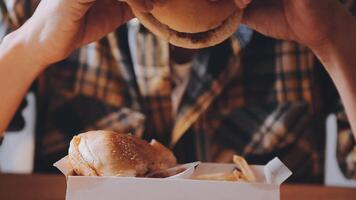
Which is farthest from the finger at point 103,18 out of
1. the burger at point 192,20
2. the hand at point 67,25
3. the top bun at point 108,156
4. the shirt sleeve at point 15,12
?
the shirt sleeve at point 15,12

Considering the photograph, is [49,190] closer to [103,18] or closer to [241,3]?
[103,18]

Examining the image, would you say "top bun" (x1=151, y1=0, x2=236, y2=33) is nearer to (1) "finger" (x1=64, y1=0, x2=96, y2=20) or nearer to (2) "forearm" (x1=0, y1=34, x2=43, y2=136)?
(1) "finger" (x1=64, y1=0, x2=96, y2=20)

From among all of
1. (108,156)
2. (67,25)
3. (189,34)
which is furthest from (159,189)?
(67,25)

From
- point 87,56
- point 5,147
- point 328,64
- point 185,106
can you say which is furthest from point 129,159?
point 5,147

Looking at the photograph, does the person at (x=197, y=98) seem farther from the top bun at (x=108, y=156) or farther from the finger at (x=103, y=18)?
the top bun at (x=108, y=156)

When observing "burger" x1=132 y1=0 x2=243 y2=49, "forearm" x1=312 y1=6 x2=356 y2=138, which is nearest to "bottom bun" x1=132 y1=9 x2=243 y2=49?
"burger" x1=132 y1=0 x2=243 y2=49

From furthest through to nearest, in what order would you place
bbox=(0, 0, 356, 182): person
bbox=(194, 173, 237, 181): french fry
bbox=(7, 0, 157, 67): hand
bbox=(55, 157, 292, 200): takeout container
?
bbox=(0, 0, 356, 182): person, bbox=(7, 0, 157, 67): hand, bbox=(194, 173, 237, 181): french fry, bbox=(55, 157, 292, 200): takeout container
